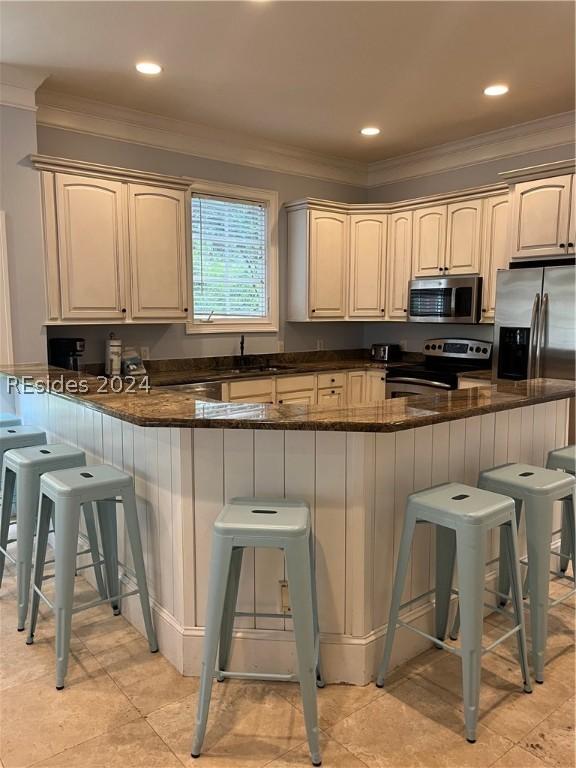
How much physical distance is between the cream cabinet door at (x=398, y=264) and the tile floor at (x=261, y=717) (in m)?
3.41

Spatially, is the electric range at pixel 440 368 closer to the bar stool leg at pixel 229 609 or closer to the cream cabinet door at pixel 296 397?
the cream cabinet door at pixel 296 397

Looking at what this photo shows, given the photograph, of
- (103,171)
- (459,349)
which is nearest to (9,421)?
(103,171)

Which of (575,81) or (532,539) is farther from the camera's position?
(575,81)

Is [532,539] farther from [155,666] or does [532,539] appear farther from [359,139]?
[359,139]

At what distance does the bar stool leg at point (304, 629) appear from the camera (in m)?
1.76

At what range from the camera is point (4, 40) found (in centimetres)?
310

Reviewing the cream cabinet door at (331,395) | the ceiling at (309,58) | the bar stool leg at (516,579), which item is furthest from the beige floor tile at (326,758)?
the cream cabinet door at (331,395)

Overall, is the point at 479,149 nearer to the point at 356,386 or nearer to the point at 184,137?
the point at 356,386

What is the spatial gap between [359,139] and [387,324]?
1.82m

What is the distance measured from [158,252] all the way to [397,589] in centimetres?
304

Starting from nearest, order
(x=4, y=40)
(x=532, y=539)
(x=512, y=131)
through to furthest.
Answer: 1. (x=532, y=539)
2. (x=4, y=40)
3. (x=512, y=131)

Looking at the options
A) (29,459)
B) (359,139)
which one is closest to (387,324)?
(359,139)

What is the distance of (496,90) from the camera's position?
12.4 feet

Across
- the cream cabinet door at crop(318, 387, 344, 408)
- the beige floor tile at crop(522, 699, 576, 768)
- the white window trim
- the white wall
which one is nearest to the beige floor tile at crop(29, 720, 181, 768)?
the beige floor tile at crop(522, 699, 576, 768)
